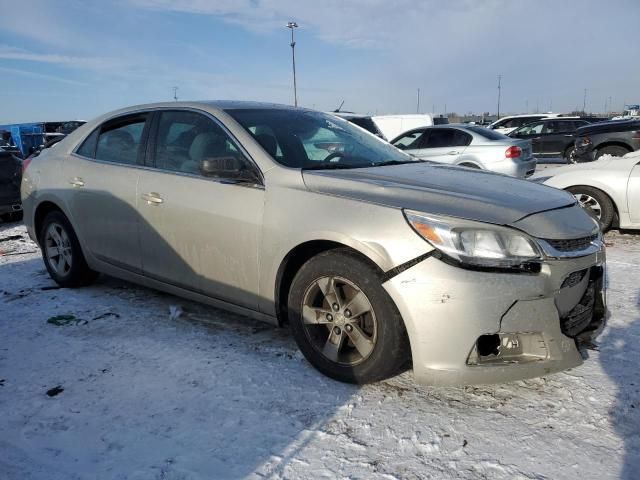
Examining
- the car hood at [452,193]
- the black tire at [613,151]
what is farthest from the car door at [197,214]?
the black tire at [613,151]

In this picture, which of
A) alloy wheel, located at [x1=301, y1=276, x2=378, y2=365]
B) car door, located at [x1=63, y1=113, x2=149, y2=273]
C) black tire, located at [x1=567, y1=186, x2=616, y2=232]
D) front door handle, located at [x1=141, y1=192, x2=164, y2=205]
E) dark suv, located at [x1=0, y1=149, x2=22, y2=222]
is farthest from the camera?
dark suv, located at [x1=0, y1=149, x2=22, y2=222]

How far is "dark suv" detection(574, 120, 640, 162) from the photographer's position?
39.4ft

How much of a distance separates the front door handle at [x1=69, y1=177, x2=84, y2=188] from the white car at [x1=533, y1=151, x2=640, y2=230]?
5.29 meters

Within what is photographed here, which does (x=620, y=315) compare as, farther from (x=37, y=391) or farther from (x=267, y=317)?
(x=37, y=391)

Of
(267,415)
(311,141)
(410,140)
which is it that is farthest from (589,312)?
(410,140)

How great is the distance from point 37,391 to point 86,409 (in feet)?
1.38

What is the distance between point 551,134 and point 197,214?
56.8ft

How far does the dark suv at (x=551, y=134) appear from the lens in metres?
17.9

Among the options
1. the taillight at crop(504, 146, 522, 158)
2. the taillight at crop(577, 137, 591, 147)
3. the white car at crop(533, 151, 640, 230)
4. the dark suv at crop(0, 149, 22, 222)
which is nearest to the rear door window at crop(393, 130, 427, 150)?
the taillight at crop(504, 146, 522, 158)

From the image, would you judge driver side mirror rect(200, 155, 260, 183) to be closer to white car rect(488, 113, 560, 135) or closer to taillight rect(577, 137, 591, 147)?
taillight rect(577, 137, 591, 147)

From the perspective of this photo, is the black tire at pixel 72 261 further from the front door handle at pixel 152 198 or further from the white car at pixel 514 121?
the white car at pixel 514 121

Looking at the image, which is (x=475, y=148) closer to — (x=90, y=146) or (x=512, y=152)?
(x=512, y=152)

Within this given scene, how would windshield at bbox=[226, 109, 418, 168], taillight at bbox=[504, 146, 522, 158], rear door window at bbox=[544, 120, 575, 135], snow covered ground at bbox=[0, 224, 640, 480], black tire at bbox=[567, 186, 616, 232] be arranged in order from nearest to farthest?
1. snow covered ground at bbox=[0, 224, 640, 480]
2. windshield at bbox=[226, 109, 418, 168]
3. black tire at bbox=[567, 186, 616, 232]
4. taillight at bbox=[504, 146, 522, 158]
5. rear door window at bbox=[544, 120, 575, 135]

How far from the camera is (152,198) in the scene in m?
3.79
